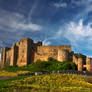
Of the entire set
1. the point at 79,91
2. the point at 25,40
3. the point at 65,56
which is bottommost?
the point at 79,91

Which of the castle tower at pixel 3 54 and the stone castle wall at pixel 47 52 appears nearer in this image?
the stone castle wall at pixel 47 52

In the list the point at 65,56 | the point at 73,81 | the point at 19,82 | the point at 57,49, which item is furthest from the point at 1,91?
the point at 57,49

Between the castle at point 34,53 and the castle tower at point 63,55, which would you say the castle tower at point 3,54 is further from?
the castle tower at point 63,55

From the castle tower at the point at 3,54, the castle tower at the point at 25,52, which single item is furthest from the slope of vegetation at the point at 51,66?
the castle tower at the point at 3,54

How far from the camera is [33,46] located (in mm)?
71375

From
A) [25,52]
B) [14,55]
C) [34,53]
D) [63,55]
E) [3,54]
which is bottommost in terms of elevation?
[63,55]

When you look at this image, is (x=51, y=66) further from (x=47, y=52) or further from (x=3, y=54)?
(x=3, y=54)

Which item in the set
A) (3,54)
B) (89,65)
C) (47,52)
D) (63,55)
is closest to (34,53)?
(47,52)

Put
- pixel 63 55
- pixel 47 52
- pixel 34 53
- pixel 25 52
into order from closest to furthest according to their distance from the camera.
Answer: pixel 63 55 → pixel 25 52 → pixel 47 52 → pixel 34 53

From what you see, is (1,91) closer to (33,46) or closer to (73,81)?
(73,81)

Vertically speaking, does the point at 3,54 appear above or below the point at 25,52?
below

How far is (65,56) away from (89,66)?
10.6m

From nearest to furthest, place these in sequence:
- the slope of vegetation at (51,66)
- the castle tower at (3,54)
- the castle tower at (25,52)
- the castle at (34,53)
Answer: the slope of vegetation at (51,66), the castle at (34,53), the castle tower at (25,52), the castle tower at (3,54)

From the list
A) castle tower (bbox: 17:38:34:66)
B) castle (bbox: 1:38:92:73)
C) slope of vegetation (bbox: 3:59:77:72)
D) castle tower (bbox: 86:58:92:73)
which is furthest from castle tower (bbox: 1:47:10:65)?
castle tower (bbox: 86:58:92:73)
